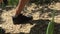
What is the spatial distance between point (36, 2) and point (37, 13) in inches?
14.8

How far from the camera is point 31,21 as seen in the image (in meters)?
2.71

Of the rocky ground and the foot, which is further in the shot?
the foot

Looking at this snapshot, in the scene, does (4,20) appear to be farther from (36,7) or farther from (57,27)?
(57,27)

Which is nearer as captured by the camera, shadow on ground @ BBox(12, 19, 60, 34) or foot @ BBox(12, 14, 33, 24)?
shadow on ground @ BBox(12, 19, 60, 34)

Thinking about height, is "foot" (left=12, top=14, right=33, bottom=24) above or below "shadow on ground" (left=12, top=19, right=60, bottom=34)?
above

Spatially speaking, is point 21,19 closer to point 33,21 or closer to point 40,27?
point 33,21

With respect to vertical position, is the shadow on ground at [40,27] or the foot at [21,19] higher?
the foot at [21,19]

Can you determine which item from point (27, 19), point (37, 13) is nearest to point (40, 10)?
point (37, 13)

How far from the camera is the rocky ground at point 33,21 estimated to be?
2.45 m

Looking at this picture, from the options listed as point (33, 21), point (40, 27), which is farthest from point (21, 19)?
point (40, 27)

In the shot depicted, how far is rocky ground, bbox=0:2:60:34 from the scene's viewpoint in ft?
8.02

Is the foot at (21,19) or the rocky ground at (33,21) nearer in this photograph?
the rocky ground at (33,21)

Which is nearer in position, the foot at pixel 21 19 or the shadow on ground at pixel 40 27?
the shadow on ground at pixel 40 27

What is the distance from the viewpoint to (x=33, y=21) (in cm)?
270
